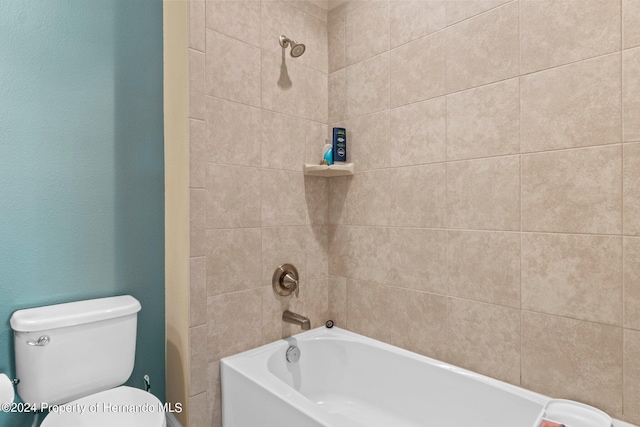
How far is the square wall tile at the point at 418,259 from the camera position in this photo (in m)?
1.61

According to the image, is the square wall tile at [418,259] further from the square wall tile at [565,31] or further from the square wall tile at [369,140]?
the square wall tile at [565,31]

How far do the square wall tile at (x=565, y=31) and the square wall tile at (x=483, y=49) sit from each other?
0.04 meters

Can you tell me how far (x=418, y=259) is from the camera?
169cm

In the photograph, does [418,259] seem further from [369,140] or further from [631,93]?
[631,93]

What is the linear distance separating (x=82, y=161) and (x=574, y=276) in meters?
1.95

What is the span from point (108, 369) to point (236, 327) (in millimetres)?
529

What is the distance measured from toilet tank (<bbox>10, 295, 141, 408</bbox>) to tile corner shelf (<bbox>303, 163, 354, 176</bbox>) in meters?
1.05

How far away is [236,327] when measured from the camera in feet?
Result: 5.53

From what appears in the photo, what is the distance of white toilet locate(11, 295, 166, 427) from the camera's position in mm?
1251

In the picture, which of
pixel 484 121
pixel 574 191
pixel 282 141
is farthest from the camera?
pixel 282 141

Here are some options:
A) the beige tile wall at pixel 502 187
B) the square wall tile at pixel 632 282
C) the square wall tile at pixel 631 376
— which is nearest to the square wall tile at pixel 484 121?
the beige tile wall at pixel 502 187

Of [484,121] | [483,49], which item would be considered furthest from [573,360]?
[483,49]

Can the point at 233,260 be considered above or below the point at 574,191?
below

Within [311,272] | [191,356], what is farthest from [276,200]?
[191,356]
